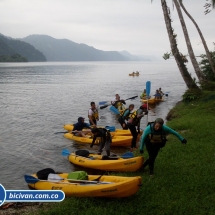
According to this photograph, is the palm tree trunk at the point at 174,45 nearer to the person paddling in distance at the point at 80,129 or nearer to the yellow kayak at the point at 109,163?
the person paddling in distance at the point at 80,129

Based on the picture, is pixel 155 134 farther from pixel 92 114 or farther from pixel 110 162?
pixel 92 114

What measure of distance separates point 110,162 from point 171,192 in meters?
2.95

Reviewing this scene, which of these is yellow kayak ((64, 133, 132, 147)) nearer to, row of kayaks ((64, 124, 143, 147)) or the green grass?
row of kayaks ((64, 124, 143, 147))

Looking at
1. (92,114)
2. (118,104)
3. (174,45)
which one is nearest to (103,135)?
(92,114)

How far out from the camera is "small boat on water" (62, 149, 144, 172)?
→ 9.33 metres

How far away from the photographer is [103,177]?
8195mm

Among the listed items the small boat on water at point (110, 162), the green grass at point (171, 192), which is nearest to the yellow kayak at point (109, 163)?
the small boat on water at point (110, 162)

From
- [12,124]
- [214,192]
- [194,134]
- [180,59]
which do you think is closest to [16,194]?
[214,192]

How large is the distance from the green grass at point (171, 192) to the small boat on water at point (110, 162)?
0.31 m

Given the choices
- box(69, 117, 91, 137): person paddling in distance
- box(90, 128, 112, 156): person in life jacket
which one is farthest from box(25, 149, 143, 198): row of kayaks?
box(69, 117, 91, 137): person paddling in distance

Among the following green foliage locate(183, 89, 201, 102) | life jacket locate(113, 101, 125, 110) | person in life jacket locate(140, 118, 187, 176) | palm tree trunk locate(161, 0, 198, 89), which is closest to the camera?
person in life jacket locate(140, 118, 187, 176)

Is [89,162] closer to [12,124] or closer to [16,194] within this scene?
[16,194]

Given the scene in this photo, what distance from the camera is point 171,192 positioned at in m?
7.55

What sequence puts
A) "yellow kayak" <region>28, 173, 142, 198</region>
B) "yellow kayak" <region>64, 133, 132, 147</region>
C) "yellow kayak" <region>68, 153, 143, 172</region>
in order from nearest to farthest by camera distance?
"yellow kayak" <region>28, 173, 142, 198</region> → "yellow kayak" <region>68, 153, 143, 172</region> → "yellow kayak" <region>64, 133, 132, 147</region>
